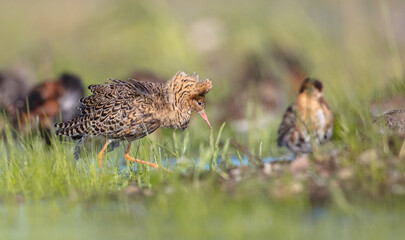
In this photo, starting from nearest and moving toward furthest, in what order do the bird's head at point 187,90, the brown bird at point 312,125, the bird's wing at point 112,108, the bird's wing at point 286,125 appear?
the bird's wing at point 112,108 → the bird's head at point 187,90 → the brown bird at point 312,125 → the bird's wing at point 286,125

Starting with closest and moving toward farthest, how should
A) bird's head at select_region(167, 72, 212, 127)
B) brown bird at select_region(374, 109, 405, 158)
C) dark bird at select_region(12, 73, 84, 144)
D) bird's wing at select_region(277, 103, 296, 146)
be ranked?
1. brown bird at select_region(374, 109, 405, 158)
2. bird's head at select_region(167, 72, 212, 127)
3. bird's wing at select_region(277, 103, 296, 146)
4. dark bird at select_region(12, 73, 84, 144)

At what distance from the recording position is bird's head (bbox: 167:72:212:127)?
27.7 ft

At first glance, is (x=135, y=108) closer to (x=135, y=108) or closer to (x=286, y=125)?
(x=135, y=108)

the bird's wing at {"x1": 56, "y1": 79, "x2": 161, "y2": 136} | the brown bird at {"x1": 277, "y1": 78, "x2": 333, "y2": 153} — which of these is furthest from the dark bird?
the brown bird at {"x1": 277, "y1": 78, "x2": 333, "y2": 153}

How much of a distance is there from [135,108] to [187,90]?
0.64m

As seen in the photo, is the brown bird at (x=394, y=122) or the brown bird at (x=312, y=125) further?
the brown bird at (x=312, y=125)

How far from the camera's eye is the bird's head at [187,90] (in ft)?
27.7

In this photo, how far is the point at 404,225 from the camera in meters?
5.55

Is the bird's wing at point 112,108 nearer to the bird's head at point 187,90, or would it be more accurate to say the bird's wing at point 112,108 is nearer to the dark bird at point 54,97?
the bird's head at point 187,90

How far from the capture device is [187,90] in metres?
8.47

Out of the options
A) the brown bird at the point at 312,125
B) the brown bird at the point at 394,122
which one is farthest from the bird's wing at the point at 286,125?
the brown bird at the point at 394,122

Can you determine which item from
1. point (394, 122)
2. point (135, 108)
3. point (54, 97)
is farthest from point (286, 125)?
point (54, 97)

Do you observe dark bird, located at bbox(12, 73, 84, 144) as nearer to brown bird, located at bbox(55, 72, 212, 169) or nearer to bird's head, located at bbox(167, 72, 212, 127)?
brown bird, located at bbox(55, 72, 212, 169)

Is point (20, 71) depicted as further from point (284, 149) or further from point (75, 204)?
point (75, 204)
